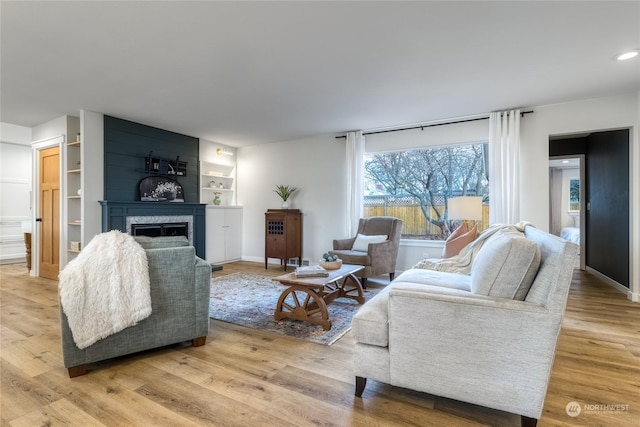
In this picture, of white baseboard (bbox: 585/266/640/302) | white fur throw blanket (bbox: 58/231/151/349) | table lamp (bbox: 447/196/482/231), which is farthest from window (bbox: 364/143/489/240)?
white fur throw blanket (bbox: 58/231/151/349)

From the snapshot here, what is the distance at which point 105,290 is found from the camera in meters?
1.93

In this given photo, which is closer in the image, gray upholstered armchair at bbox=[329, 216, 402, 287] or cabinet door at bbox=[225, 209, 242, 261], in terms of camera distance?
gray upholstered armchair at bbox=[329, 216, 402, 287]

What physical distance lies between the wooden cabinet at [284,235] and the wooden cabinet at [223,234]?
1.07 meters

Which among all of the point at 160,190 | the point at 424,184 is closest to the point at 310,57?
the point at 424,184

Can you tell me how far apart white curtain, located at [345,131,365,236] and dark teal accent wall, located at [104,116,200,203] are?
3.06 metres

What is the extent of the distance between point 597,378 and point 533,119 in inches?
133

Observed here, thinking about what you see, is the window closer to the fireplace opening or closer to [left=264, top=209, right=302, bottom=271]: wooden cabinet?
[left=264, top=209, right=302, bottom=271]: wooden cabinet

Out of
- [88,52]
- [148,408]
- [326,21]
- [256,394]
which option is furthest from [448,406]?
[88,52]

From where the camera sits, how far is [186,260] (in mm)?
2271

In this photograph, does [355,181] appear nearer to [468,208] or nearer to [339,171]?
[339,171]

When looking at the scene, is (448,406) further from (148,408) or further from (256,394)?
(148,408)

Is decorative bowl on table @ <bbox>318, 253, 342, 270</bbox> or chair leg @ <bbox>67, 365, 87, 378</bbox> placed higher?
decorative bowl on table @ <bbox>318, 253, 342, 270</bbox>

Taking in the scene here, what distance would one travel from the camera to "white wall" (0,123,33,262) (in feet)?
19.8
